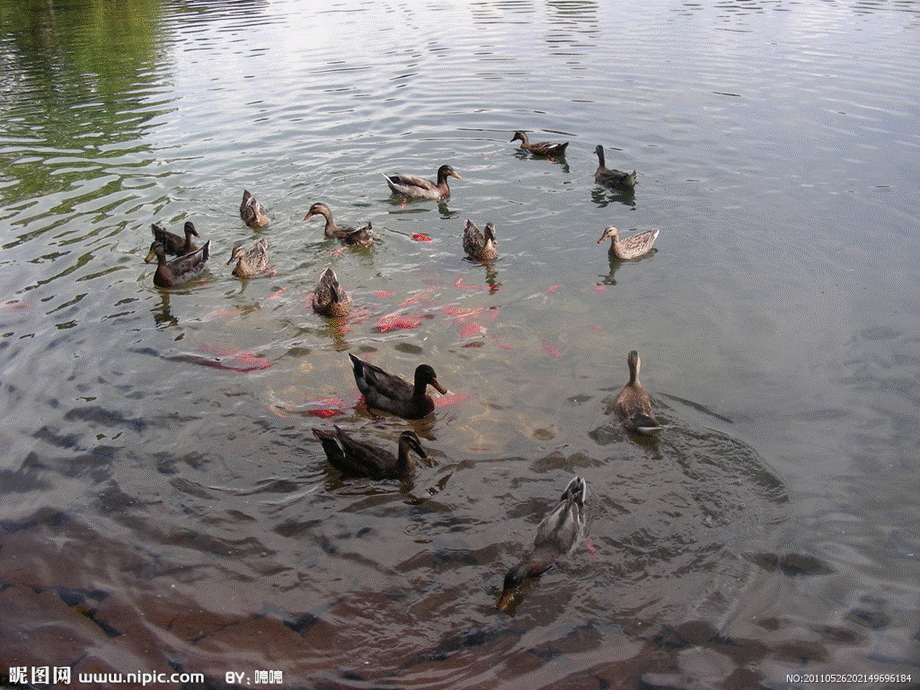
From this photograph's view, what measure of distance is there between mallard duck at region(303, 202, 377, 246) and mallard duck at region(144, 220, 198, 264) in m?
2.05

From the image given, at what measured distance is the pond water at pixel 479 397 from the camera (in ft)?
18.4

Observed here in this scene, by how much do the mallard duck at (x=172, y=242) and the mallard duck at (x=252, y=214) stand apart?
3.68ft

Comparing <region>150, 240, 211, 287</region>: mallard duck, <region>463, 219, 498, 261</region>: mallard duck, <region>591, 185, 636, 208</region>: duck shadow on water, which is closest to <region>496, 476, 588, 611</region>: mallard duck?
<region>463, 219, 498, 261</region>: mallard duck

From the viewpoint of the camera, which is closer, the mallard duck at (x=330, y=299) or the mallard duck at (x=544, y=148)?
the mallard duck at (x=330, y=299)

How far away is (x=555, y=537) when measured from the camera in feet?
20.2

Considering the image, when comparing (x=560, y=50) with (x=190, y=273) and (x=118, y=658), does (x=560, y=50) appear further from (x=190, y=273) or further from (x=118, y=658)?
(x=118, y=658)

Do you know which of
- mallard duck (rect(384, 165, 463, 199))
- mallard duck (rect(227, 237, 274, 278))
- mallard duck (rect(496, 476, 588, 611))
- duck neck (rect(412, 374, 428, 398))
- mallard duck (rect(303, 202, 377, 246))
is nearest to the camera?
mallard duck (rect(496, 476, 588, 611))

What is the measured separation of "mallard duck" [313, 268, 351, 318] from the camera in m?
10.2

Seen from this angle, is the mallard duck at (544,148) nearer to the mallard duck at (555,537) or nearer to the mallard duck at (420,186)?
the mallard duck at (420,186)

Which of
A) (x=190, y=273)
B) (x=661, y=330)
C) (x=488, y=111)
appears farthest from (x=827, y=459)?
(x=488, y=111)

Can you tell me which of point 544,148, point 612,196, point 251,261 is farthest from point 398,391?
point 544,148

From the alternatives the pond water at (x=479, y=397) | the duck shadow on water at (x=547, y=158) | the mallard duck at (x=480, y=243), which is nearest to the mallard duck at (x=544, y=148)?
the duck shadow on water at (x=547, y=158)

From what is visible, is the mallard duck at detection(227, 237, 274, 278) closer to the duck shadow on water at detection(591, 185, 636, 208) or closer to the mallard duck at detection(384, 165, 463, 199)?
the mallard duck at detection(384, 165, 463, 199)

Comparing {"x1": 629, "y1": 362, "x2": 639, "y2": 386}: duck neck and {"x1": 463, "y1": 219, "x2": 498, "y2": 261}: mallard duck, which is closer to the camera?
{"x1": 629, "y1": 362, "x2": 639, "y2": 386}: duck neck
